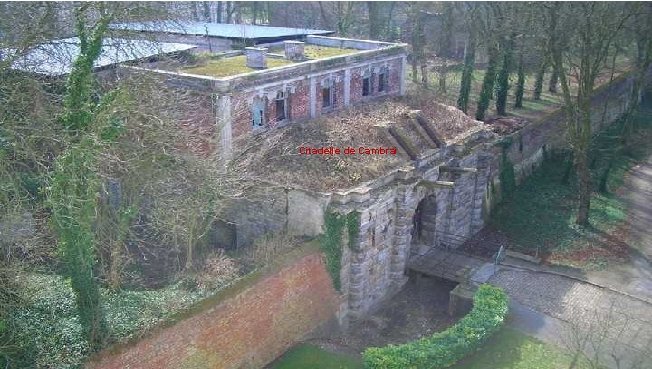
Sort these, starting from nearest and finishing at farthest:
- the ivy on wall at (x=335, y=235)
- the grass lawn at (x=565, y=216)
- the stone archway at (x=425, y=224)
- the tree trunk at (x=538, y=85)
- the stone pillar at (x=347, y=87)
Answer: the ivy on wall at (x=335, y=235), the stone archway at (x=425, y=224), the grass lawn at (x=565, y=216), the stone pillar at (x=347, y=87), the tree trunk at (x=538, y=85)

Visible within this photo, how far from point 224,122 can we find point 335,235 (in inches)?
211

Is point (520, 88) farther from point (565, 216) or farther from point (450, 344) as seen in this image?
point (450, 344)

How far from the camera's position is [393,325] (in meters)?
21.8

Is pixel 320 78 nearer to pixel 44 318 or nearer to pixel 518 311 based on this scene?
pixel 518 311

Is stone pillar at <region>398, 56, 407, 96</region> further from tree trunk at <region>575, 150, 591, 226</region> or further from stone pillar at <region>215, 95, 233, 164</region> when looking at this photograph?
stone pillar at <region>215, 95, 233, 164</region>

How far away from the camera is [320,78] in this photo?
25906 mm

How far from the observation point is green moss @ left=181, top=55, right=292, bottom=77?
78.9 ft

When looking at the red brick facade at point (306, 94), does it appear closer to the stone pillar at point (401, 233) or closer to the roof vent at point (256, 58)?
the roof vent at point (256, 58)

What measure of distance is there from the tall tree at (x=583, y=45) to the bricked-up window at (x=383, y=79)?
7.50 metres


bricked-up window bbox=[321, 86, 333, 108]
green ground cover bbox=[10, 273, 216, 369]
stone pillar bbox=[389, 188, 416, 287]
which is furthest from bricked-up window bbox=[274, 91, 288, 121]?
green ground cover bbox=[10, 273, 216, 369]

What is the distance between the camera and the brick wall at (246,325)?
15648 mm

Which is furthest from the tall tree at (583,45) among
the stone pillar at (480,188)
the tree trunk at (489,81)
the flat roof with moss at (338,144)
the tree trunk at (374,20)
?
the tree trunk at (374,20)

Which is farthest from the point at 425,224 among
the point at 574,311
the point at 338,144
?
the point at 574,311

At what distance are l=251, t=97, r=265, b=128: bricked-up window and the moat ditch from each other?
814cm
